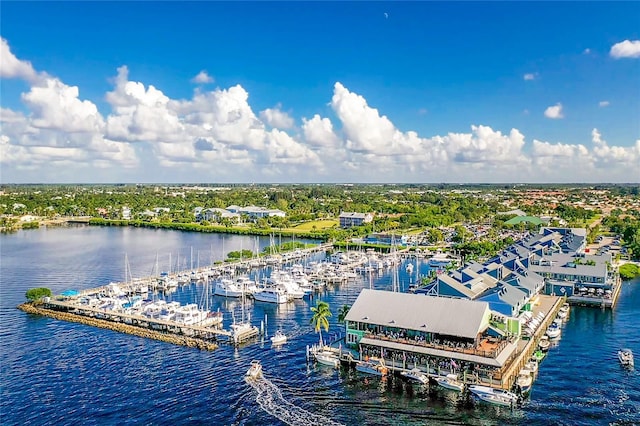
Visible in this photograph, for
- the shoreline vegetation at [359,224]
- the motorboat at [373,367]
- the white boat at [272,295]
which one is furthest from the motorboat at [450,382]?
the shoreline vegetation at [359,224]

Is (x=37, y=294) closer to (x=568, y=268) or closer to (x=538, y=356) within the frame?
(x=538, y=356)

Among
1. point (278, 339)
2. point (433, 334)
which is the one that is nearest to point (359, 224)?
point (278, 339)

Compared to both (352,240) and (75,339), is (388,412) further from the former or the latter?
(352,240)

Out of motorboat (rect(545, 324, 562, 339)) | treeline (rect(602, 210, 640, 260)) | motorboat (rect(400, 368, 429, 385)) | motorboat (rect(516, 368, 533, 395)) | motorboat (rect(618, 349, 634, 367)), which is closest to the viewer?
motorboat (rect(516, 368, 533, 395))

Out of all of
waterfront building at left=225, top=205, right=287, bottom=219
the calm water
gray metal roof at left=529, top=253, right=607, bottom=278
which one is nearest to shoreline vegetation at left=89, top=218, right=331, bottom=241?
waterfront building at left=225, top=205, right=287, bottom=219

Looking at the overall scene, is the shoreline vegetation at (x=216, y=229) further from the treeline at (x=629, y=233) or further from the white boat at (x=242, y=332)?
the white boat at (x=242, y=332)

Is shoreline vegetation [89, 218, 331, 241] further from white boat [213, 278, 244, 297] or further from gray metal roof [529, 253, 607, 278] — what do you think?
gray metal roof [529, 253, 607, 278]
